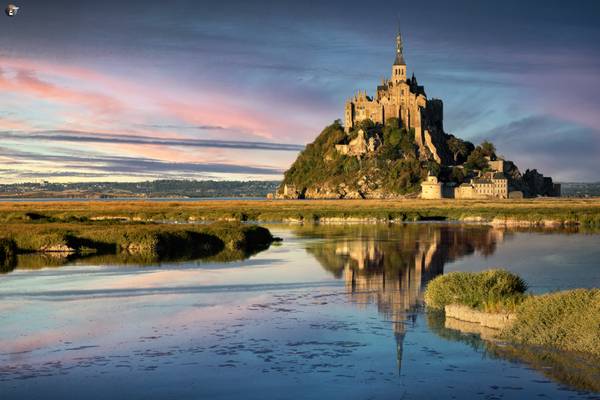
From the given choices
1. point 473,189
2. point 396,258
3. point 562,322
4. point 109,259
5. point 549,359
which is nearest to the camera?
point 549,359

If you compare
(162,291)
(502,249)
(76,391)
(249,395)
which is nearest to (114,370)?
(76,391)

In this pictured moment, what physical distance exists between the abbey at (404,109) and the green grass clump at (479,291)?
137 metres

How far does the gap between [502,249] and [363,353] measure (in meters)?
27.3

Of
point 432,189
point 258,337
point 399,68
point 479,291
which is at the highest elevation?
point 399,68

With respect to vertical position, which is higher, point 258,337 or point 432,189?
point 432,189

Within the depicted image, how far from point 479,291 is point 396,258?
1677cm

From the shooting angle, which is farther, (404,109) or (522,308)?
(404,109)

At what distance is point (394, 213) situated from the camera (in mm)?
79750

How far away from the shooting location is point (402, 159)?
522 feet

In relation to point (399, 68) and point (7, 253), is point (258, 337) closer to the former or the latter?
point (7, 253)

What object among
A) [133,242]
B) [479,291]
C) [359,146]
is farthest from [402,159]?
[479,291]

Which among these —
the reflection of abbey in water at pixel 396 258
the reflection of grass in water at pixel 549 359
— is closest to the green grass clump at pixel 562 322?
the reflection of grass in water at pixel 549 359

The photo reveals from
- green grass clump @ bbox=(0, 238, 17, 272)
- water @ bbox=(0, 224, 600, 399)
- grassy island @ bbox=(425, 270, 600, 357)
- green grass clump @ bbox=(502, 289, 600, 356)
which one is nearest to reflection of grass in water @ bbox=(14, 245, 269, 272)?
green grass clump @ bbox=(0, 238, 17, 272)

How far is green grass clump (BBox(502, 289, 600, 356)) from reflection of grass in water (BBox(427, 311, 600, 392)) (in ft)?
0.84
